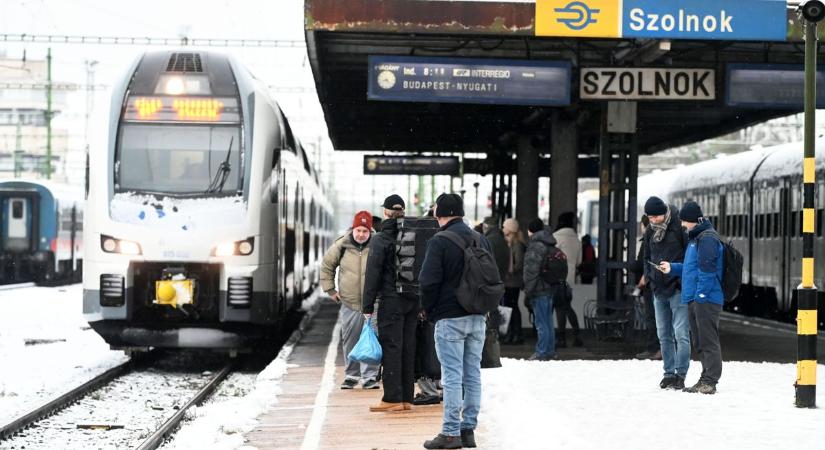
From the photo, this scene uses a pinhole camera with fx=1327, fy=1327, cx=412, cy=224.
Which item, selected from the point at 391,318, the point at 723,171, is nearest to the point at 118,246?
the point at 391,318

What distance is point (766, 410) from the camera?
9883 millimetres

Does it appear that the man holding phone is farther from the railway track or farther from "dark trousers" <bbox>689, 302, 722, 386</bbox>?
the railway track

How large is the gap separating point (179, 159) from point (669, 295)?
611 centimetres

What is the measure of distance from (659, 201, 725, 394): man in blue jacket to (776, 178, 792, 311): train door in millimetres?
12732

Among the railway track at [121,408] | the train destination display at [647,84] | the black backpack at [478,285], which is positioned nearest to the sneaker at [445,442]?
the black backpack at [478,285]

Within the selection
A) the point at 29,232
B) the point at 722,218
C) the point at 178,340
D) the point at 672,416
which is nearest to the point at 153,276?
the point at 178,340

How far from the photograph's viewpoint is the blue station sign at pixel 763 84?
52.1 ft

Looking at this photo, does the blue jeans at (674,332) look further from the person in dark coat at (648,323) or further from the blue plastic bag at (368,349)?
the person in dark coat at (648,323)

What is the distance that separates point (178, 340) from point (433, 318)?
695 centimetres

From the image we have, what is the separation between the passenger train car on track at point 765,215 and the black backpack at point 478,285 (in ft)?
45.9

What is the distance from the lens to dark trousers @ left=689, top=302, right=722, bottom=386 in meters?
10.7

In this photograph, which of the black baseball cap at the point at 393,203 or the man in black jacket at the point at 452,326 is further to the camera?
the black baseball cap at the point at 393,203

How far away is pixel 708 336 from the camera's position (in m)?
10.8

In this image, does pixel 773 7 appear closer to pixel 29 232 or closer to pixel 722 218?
pixel 722 218
